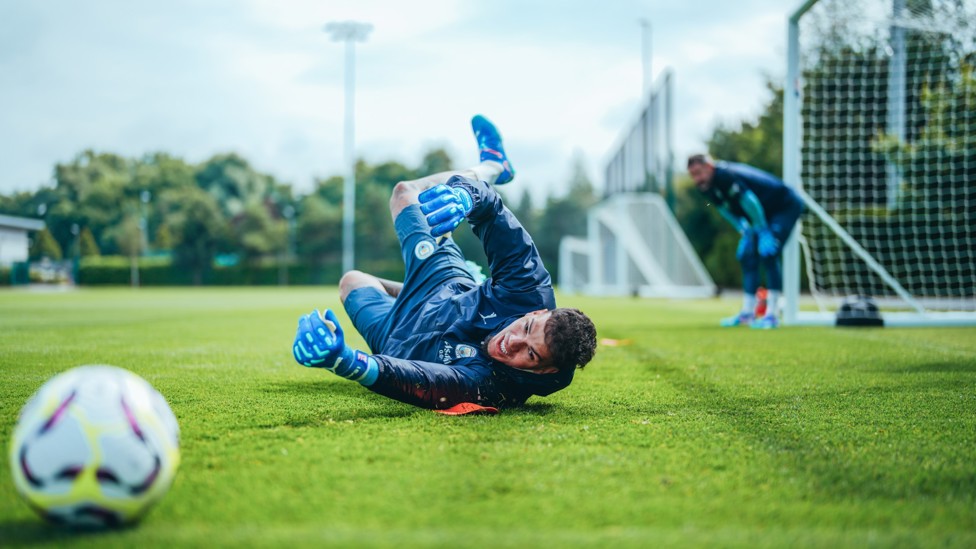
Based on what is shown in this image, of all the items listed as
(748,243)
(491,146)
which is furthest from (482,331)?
(748,243)

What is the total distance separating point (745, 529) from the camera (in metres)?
1.78

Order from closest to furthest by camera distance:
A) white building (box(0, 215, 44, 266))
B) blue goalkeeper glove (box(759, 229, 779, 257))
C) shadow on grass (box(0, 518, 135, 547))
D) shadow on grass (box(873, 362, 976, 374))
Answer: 1. shadow on grass (box(0, 518, 135, 547))
2. shadow on grass (box(873, 362, 976, 374))
3. blue goalkeeper glove (box(759, 229, 779, 257))
4. white building (box(0, 215, 44, 266))

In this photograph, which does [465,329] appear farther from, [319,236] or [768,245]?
[319,236]

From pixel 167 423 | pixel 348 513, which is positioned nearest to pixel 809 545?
pixel 348 513

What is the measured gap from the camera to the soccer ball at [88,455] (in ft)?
5.65

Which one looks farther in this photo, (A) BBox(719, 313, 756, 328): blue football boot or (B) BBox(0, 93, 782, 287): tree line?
(B) BBox(0, 93, 782, 287): tree line

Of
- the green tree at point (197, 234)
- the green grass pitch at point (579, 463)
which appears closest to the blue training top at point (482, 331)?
the green grass pitch at point (579, 463)

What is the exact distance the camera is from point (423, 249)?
4117 millimetres

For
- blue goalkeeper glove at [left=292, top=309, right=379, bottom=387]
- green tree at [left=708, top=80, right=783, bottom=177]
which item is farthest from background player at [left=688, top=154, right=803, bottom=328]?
green tree at [left=708, top=80, right=783, bottom=177]

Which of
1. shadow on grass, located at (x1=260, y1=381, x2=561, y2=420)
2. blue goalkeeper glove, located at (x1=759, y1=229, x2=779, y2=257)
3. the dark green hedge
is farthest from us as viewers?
the dark green hedge

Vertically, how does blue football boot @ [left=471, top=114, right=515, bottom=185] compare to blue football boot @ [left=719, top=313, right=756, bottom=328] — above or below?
above

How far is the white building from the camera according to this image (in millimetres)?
22047

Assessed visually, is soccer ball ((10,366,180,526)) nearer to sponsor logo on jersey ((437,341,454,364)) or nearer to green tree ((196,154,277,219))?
sponsor logo on jersey ((437,341,454,364))

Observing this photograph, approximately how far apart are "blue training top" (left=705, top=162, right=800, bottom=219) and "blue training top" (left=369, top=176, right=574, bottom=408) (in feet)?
17.6
